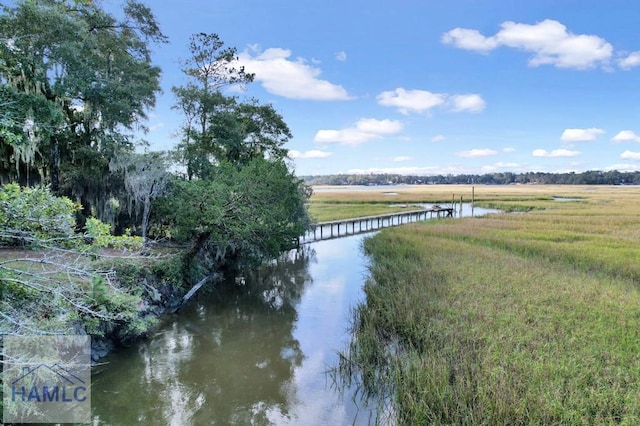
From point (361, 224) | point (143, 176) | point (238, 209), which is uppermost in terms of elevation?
point (143, 176)

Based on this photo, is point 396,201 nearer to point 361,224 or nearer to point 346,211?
point 346,211

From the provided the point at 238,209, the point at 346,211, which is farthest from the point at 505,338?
the point at 346,211

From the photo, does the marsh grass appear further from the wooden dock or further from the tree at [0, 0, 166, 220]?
the tree at [0, 0, 166, 220]

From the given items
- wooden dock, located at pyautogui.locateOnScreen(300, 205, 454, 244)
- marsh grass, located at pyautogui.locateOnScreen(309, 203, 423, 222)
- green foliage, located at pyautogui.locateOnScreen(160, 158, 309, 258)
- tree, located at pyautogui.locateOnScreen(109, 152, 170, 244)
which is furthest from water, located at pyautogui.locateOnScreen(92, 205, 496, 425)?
marsh grass, located at pyautogui.locateOnScreen(309, 203, 423, 222)

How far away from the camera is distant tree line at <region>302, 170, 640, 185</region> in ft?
366

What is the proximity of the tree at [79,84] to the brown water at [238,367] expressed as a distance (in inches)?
240

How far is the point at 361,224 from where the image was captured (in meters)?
31.5

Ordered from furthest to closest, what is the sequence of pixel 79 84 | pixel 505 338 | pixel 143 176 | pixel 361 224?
pixel 361 224 < pixel 143 176 < pixel 79 84 < pixel 505 338

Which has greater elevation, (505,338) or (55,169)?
(55,169)

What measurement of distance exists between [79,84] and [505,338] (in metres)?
13.2

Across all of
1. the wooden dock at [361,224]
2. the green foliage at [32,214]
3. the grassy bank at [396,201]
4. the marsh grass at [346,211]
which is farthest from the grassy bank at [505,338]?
the marsh grass at [346,211]

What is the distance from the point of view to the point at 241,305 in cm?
1142

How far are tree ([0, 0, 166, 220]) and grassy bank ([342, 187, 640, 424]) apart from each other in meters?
9.76

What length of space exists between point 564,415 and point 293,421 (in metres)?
3.74
